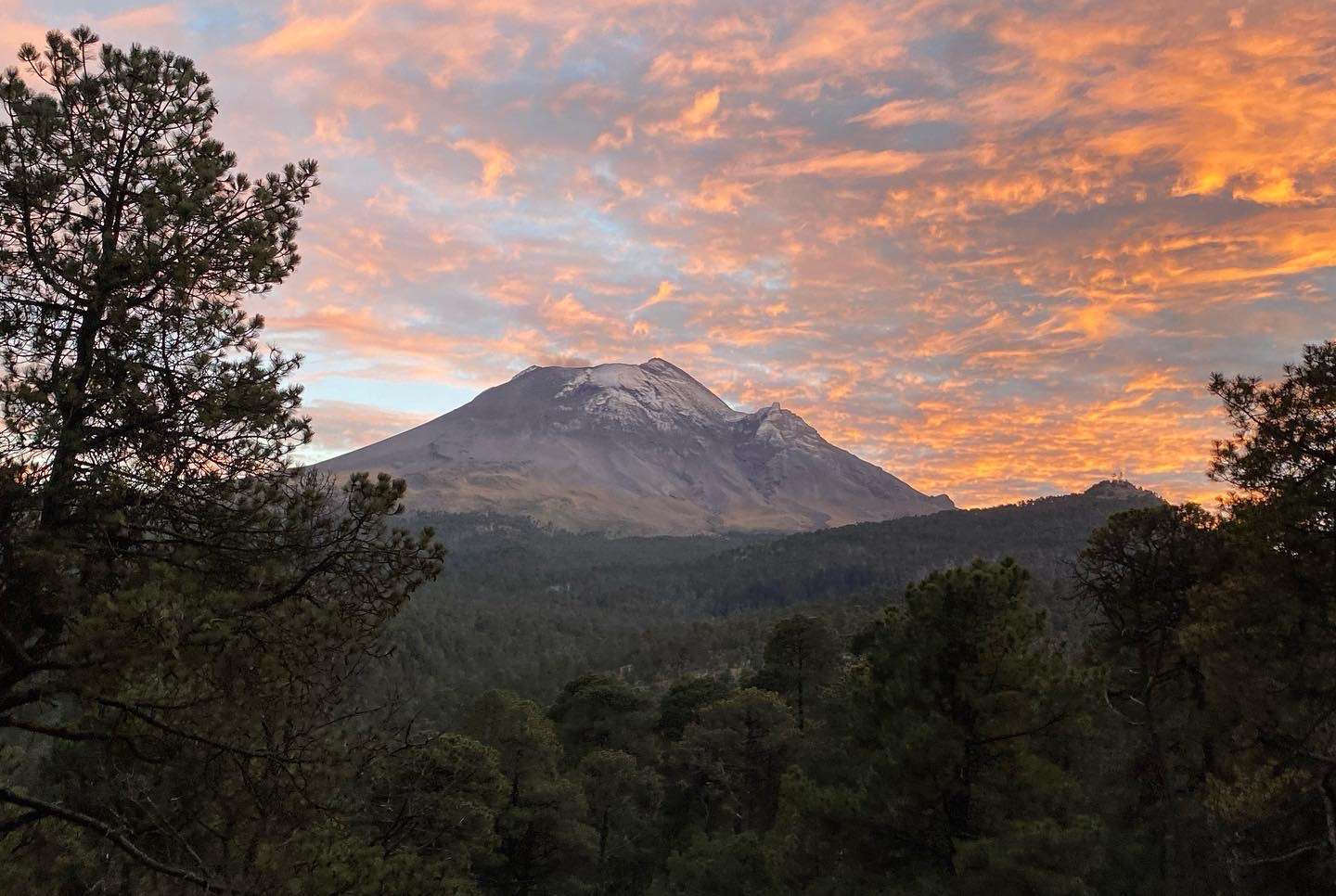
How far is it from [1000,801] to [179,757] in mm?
13190

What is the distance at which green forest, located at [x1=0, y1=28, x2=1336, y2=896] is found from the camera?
6031 millimetres

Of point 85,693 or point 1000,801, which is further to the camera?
point 1000,801

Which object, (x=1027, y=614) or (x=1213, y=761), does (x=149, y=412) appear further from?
(x=1213, y=761)

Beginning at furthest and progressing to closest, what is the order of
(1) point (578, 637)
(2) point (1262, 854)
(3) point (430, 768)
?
(1) point (578, 637) < (3) point (430, 768) < (2) point (1262, 854)

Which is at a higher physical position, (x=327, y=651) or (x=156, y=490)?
(x=156, y=490)

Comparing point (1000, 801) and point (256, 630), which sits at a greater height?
point (256, 630)

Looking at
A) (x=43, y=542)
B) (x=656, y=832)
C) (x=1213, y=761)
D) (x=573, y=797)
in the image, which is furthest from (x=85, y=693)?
(x=656, y=832)

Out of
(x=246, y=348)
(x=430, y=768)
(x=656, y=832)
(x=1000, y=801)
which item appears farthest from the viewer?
(x=656, y=832)

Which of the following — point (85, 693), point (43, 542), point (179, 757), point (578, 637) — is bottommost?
point (578, 637)

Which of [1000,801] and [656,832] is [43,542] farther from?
[656,832]

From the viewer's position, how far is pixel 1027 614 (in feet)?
48.1

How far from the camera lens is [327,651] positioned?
22.7 feet

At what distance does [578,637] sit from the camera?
16412 centimetres

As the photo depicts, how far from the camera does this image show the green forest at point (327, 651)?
6.03 meters
